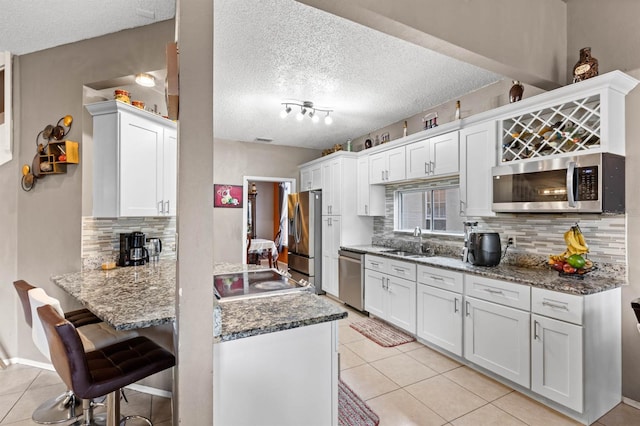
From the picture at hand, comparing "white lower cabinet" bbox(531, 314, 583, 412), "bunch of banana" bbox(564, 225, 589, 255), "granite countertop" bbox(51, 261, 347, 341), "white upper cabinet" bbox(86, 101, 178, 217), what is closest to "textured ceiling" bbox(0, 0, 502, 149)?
"white upper cabinet" bbox(86, 101, 178, 217)


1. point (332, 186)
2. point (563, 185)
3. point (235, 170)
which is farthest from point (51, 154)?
point (563, 185)

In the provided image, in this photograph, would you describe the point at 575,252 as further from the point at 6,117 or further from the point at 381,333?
the point at 6,117

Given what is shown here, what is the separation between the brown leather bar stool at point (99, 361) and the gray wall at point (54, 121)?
135 centimetres

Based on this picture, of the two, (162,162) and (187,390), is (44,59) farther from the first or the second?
(187,390)

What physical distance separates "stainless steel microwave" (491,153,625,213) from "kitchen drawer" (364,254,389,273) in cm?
142

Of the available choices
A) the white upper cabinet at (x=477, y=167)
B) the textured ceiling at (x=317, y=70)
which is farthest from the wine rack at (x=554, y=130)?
the textured ceiling at (x=317, y=70)

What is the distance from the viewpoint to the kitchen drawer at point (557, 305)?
2.03 metres

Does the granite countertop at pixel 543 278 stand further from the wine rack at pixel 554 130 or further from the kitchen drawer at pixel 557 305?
the wine rack at pixel 554 130

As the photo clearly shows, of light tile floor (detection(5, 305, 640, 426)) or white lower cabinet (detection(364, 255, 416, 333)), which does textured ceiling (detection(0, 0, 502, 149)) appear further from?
light tile floor (detection(5, 305, 640, 426))

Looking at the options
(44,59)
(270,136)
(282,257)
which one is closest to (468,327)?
(270,136)

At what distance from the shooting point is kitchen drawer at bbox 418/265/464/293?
284cm

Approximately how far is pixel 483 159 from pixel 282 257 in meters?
6.78

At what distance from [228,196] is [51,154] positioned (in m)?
2.90

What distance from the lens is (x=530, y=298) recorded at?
2.28 metres
